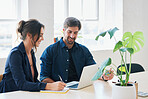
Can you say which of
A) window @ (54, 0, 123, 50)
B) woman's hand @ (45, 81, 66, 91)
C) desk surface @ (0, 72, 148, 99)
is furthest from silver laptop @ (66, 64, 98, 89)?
window @ (54, 0, 123, 50)

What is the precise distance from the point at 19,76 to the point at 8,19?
1.94 m

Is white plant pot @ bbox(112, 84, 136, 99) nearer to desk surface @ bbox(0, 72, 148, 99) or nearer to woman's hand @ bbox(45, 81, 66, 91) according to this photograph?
desk surface @ bbox(0, 72, 148, 99)

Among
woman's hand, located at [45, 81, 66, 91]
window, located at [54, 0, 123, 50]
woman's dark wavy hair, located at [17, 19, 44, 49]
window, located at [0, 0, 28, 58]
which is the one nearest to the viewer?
woman's hand, located at [45, 81, 66, 91]

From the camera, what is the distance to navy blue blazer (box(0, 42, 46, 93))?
2621mm

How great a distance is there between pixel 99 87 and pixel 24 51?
0.88m

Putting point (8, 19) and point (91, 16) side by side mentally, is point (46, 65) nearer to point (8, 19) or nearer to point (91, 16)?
point (8, 19)

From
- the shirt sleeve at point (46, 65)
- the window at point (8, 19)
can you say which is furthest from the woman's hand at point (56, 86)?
the window at point (8, 19)

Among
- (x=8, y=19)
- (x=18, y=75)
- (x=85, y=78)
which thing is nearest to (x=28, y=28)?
(x=18, y=75)

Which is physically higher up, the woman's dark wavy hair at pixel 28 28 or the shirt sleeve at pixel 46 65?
the woman's dark wavy hair at pixel 28 28

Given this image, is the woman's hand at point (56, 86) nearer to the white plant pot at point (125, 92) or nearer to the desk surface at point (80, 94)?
the desk surface at point (80, 94)

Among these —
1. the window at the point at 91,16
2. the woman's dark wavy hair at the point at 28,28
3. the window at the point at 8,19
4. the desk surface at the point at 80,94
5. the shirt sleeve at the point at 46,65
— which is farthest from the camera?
the window at the point at 91,16

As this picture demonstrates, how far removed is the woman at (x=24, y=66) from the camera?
2.62 meters

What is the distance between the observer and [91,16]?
5.55 metres

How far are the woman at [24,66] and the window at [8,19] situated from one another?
1405 millimetres
